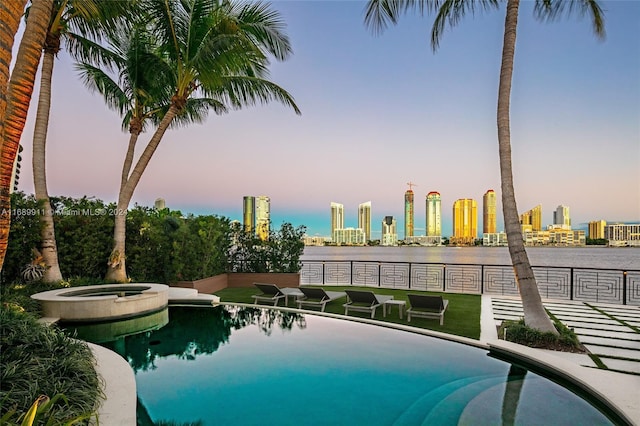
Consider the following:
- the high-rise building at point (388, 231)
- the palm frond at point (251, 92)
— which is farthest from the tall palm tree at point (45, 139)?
the high-rise building at point (388, 231)

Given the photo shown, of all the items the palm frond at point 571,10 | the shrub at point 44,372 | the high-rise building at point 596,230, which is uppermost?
the palm frond at point 571,10

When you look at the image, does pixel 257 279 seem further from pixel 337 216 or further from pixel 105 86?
pixel 337 216

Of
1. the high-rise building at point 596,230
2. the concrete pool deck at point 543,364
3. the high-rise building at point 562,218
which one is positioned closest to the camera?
the concrete pool deck at point 543,364

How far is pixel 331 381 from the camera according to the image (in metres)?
5.00

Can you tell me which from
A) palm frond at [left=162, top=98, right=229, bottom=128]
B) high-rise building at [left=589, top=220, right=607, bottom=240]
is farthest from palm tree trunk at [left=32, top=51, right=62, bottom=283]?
high-rise building at [left=589, top=220, right=607, bottom=240]

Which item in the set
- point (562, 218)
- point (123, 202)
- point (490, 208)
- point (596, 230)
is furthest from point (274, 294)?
point (562, 218)

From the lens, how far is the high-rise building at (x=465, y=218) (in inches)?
1496

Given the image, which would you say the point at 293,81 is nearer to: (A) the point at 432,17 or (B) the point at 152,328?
(A) the point at 432,17

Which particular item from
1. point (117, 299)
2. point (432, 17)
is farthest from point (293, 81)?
point (117, 299)

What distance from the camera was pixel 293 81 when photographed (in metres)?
15.6

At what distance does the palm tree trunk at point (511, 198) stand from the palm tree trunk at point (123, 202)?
8263mm

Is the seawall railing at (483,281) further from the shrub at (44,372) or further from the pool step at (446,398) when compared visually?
the shrub at (44,372)

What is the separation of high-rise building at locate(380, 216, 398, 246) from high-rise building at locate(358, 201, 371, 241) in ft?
7.82

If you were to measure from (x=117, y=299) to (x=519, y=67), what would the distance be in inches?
403
